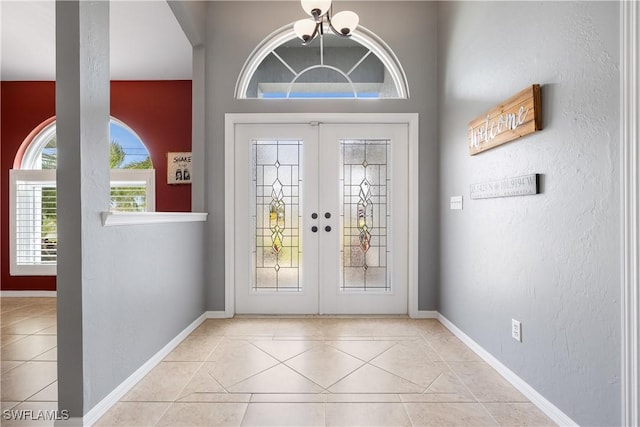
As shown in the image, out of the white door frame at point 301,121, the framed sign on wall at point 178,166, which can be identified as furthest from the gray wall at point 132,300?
the framed sign on wall at point 178,166

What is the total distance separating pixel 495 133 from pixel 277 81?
2.13 meters

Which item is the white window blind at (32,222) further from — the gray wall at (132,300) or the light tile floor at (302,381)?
the gray wall at (132,300)

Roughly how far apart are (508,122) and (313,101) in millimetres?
1832

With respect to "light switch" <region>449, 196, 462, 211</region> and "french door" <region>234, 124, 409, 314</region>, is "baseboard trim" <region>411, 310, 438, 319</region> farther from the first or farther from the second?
"light switch" <region>449, 196, 462, 211</region>

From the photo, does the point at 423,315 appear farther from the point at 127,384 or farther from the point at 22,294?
the point at 22,294

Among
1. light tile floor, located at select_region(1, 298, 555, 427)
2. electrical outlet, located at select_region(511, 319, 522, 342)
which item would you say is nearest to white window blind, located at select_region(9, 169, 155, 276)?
light tile floor, located at select_region(1, 298, 555, 427)

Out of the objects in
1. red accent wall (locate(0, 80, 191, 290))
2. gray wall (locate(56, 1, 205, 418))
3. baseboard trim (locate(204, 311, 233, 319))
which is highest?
red accent wall (locate(0, 80, 191, 290))

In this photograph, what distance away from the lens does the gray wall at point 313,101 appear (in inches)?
128

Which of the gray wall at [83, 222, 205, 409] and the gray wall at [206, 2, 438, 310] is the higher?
the gray wall at [206, 2, 438, 310]

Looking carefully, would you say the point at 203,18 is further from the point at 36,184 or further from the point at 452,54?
the point at 36,184

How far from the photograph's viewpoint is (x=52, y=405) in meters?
1.75

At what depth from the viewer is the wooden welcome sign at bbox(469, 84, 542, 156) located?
1729mm

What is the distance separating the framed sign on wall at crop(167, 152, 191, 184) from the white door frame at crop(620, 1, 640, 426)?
433cm

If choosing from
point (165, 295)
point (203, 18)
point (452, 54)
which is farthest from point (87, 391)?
point (452, 54)
